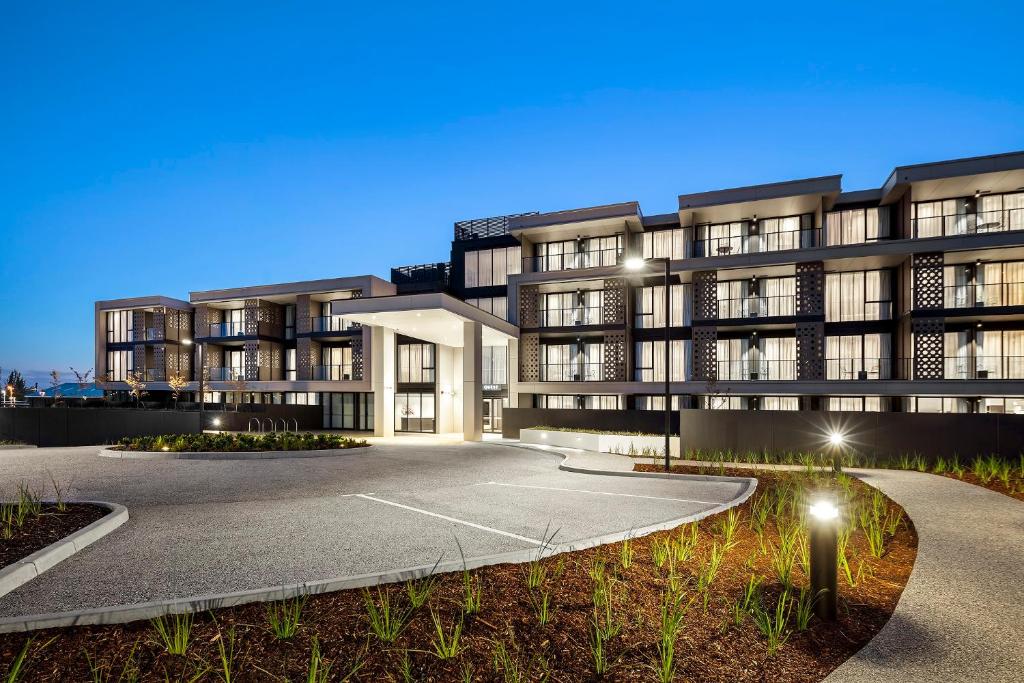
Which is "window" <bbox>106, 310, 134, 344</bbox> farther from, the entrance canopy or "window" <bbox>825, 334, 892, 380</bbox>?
"window" <bbox>825, 334, 892, 380</bbox>

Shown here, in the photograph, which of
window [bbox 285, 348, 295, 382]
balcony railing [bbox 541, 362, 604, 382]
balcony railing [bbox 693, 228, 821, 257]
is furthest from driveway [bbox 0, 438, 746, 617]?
window [bbox 285, 348, 295, 382]

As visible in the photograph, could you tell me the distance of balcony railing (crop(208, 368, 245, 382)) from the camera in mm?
39438

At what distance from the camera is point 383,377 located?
26250 millimetres

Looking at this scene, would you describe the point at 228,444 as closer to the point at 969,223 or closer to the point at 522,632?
the point at 522,632

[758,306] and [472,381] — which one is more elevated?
[758,306]

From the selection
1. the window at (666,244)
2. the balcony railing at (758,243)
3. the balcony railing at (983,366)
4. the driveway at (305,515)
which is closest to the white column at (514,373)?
the window at (666,244)

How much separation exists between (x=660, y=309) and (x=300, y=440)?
65.7 ft

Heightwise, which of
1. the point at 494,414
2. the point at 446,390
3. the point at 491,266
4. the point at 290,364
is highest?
the point at 491,266

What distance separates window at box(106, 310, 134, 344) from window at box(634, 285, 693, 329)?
133 feet

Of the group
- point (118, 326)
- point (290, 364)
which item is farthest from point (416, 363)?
point (118, 326)

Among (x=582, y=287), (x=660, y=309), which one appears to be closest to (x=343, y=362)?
(x=582, y=287)

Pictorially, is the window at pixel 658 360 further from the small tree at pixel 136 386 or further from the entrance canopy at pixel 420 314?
the small tree at pixel 136 386

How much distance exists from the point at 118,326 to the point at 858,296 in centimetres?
5288

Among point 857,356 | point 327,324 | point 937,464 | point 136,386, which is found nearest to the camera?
point 937,464
